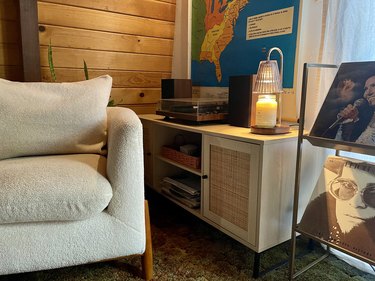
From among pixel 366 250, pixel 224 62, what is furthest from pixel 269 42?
pixel 366 250

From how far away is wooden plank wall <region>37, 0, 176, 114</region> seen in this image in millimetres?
1808

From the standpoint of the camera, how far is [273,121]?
123cm

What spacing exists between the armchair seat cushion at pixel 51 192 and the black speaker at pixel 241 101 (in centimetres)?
72

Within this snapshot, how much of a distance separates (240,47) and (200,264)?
1188 mm

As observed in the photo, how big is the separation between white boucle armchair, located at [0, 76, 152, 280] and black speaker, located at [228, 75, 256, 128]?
1.88ft

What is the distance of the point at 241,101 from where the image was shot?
1418 millimetres

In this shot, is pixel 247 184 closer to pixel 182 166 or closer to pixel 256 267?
pixel 256 267

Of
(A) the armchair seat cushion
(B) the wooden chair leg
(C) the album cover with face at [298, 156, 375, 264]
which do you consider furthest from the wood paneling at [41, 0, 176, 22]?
(C) the album cover with face at [298, 156, 375, 264]

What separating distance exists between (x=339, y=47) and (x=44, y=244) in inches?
51.9

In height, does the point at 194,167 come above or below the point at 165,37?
below

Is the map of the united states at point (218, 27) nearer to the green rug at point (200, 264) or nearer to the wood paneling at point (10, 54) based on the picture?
the green rug at point (200, 264)

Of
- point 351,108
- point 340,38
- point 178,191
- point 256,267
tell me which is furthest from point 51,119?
point 340,38

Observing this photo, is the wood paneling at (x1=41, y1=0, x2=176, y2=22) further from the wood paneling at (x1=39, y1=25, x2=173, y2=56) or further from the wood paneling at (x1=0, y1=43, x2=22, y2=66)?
the wood paneling at (x1=0, y1=43, x2=22, y2=66)

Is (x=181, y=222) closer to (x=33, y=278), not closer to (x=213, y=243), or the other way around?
(x=213, y=243)
